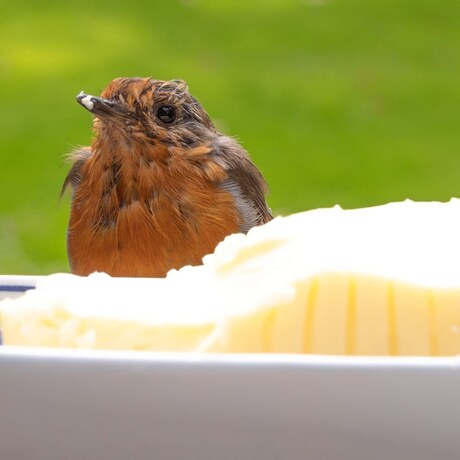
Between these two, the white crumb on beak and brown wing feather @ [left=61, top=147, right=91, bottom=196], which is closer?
the white crumb on beak

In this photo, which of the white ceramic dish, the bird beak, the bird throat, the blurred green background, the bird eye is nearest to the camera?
the white ceramic dish

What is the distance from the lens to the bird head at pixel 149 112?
2234mm

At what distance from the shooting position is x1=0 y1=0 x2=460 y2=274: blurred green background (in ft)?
16.2

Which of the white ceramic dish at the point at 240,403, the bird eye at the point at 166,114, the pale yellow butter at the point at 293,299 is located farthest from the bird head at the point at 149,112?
the white ceramic dish at the point at 240,403

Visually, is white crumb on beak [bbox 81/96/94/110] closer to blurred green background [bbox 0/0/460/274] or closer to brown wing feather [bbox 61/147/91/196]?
brown wing feather [bbox 61/147/91/196]

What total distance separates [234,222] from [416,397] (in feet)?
5.16

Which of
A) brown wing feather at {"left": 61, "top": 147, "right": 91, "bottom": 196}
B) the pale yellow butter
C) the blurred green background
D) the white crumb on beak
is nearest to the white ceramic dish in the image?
the pale yellow butter

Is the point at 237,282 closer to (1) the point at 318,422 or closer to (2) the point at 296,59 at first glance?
(1) the point at 318,422

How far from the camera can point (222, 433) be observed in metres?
0.59

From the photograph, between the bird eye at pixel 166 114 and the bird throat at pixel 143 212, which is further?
the bird eye at pixel 166 114

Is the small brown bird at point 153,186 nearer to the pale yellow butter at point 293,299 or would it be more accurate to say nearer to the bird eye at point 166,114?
the bird eye at point 166,114

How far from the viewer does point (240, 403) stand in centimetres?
58

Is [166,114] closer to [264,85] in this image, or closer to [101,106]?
[101,106]

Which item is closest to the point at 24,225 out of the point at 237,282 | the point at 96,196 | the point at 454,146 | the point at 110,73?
the point at 110,73
